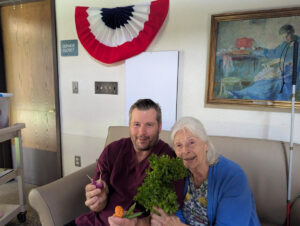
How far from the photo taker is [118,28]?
76.5 inches

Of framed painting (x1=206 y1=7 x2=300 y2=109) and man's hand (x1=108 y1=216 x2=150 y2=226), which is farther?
framed painting (x1=206 y1=7 x2=300 y2=109)

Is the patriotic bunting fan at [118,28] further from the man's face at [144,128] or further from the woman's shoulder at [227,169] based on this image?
the woman's shoulder at [227,169]

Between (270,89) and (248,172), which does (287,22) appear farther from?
A: (248,172)

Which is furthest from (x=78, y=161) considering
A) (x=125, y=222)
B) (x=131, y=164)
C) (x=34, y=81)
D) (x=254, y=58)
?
(x=254, y=58)

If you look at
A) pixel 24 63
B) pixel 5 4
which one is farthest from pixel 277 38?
pixel 5 4

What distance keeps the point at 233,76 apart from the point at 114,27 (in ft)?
3.73

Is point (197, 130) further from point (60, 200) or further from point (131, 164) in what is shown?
point (60, 200)

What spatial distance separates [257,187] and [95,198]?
1.00 m

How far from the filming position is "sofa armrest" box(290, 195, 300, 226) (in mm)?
1270

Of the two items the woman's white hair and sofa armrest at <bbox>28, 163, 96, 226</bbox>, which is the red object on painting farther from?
sofa armrest at <bbox>28, 163, 96, 226</bbox>

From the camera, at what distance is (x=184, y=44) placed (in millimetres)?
1791

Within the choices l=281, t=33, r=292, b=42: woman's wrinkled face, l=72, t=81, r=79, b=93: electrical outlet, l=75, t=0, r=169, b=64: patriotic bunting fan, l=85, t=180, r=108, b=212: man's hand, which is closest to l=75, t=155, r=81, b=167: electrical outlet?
l=72, t=81, r=79, b=93: electrical outlet

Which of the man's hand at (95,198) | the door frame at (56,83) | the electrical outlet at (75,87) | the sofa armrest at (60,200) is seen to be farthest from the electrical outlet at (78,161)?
the man's hand at (95,198)

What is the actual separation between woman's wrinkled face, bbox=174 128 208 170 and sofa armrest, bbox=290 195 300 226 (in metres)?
0.72
